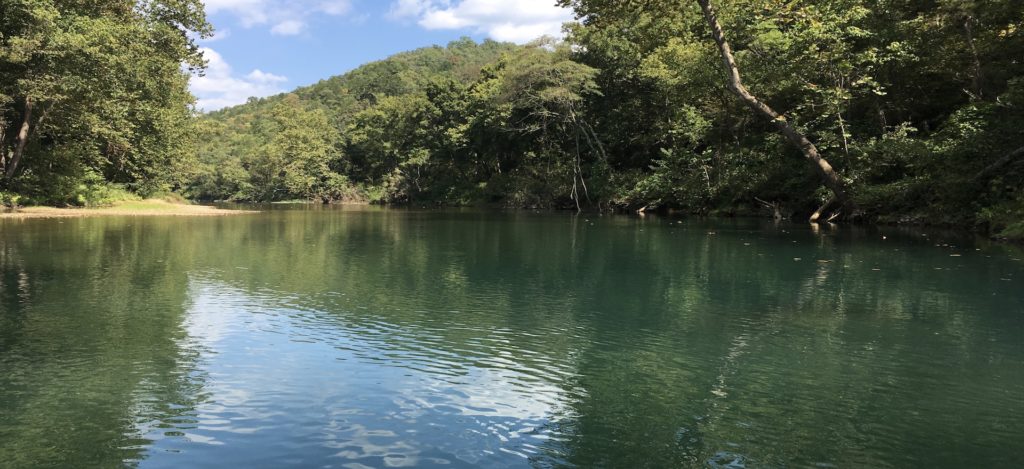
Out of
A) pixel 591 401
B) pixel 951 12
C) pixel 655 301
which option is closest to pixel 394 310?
pixel 655 301

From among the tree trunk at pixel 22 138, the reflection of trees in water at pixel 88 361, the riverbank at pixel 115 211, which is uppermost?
the tree trunk at pixel 22 138

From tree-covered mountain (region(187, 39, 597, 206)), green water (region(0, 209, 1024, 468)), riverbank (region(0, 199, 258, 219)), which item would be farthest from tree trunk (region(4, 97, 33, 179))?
tree-covered mountain (region(187, 39, 597, 206))

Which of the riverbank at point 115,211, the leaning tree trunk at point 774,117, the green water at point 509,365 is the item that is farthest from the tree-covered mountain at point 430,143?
the green water at point 509,365

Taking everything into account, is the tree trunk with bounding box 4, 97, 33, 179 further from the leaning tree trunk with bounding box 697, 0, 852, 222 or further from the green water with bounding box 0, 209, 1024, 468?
the leaning tree trunk with bounding box 697, 0, 852, 222

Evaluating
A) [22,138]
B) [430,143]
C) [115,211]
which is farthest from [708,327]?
[430,143]

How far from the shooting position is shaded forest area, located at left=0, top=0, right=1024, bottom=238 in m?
24.7

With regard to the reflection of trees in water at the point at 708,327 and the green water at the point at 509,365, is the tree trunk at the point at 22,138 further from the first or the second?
the green water at the point at 509,365

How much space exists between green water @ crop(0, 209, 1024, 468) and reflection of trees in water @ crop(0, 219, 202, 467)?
29 mm

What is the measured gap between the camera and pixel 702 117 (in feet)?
135

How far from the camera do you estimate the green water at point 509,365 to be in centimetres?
459

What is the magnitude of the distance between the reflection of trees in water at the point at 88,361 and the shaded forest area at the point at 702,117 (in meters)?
19.6

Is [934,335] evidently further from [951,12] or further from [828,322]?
[951,12]

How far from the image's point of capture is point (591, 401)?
561 centimetres

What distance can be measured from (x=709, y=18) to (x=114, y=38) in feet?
83.0
